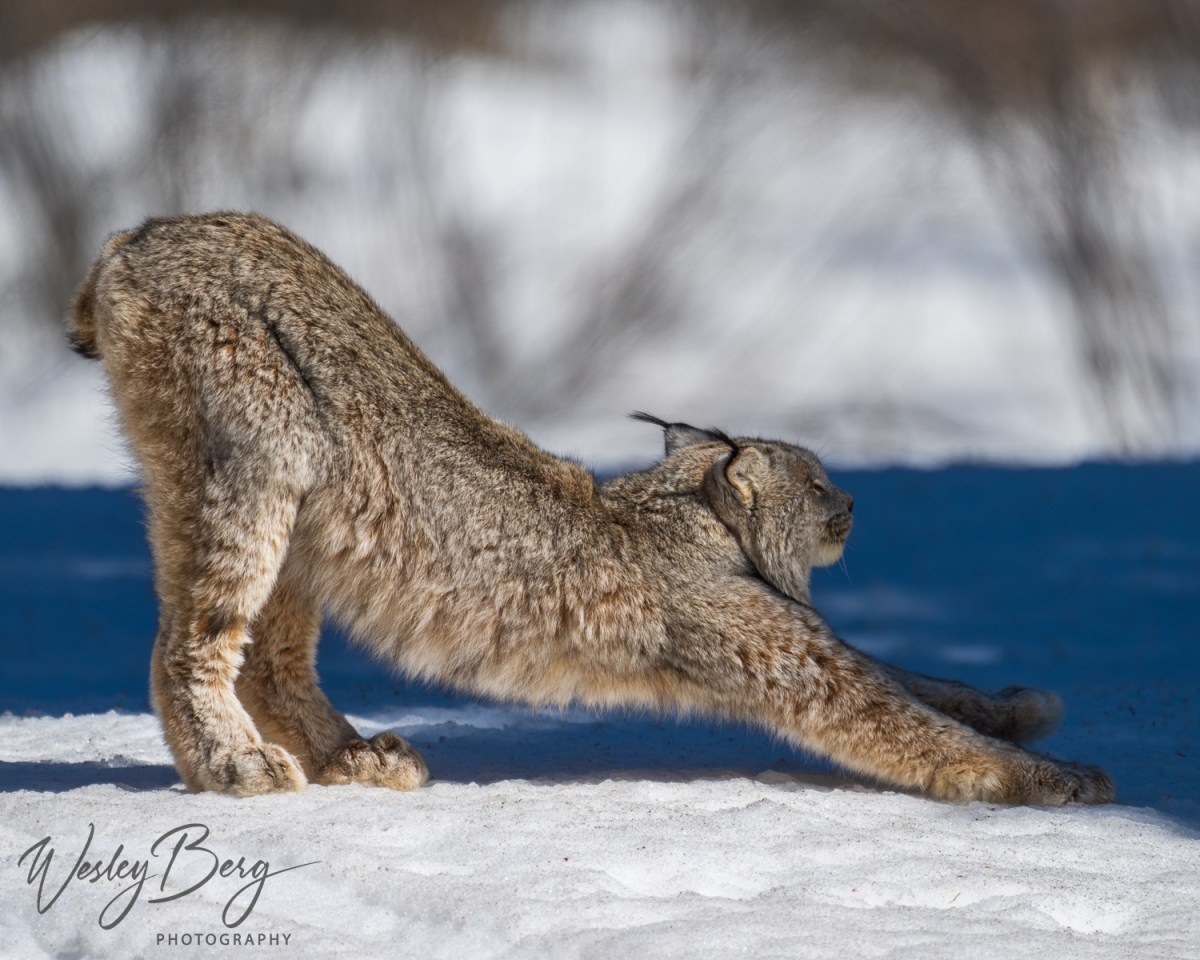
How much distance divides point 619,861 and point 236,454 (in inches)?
68.8

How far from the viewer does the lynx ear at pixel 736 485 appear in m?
5.50

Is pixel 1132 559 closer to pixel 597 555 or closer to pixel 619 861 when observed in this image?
pixel 597 555

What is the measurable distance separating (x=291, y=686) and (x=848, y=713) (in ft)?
6.33

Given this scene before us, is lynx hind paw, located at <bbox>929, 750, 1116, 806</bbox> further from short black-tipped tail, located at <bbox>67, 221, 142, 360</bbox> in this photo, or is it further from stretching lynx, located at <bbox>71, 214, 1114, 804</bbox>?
short black-tipped tail, located at <bbox>67, 221, 142, 360</bbox>

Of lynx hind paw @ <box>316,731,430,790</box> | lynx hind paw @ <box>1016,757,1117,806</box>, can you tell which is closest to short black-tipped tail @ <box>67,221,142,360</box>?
lynx hind paw @ <box>316,731,430,790</box>

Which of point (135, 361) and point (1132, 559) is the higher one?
point (1132, 559)

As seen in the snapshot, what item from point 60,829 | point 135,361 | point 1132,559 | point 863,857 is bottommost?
point 60,829

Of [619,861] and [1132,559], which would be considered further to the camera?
[1132,559]

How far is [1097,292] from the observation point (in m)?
17.2

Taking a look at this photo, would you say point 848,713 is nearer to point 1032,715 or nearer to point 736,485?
point 736,485

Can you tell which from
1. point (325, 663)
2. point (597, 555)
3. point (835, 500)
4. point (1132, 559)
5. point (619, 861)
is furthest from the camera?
point (1132, 559)

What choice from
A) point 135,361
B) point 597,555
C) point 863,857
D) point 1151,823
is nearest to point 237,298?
point 135,361

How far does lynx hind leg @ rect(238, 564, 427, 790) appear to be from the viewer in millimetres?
5418

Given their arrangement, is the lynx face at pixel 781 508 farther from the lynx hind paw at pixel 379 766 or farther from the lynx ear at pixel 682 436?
the lynx hind paw at pixel 379 766
